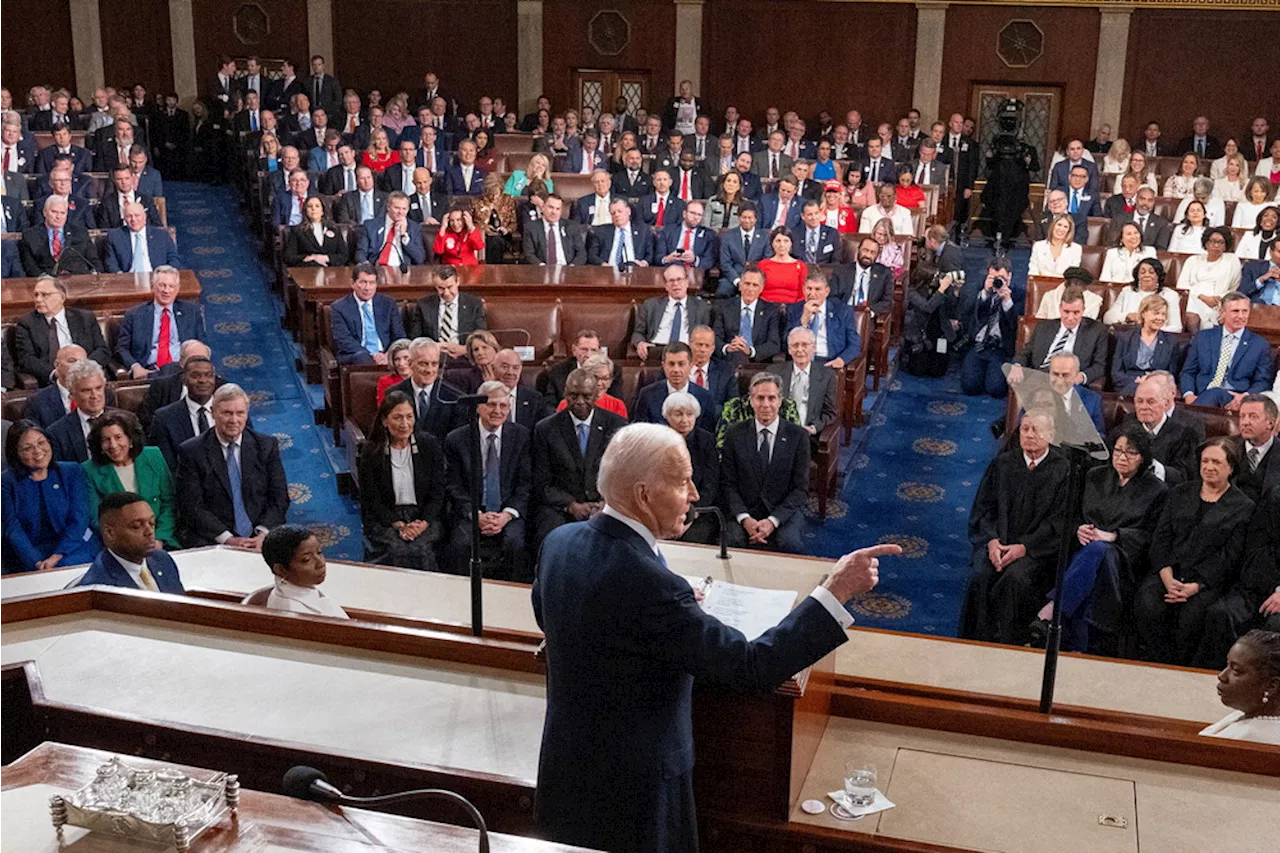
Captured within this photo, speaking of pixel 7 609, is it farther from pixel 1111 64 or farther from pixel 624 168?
pixel 1111 64

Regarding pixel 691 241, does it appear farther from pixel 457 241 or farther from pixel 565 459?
pixel 565 459

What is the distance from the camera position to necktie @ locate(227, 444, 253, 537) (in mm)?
5430

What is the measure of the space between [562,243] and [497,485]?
3.94 meters

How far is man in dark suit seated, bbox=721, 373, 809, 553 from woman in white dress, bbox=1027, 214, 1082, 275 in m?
3.87

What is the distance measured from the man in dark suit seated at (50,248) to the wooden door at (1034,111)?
392 inches

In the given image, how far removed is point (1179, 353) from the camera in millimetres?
7008

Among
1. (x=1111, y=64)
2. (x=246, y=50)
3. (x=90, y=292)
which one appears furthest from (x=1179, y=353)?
(x=246, y=50)

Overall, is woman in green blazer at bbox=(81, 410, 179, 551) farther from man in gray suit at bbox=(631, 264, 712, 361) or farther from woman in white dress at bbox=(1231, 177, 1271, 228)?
woman in white dress at bbox=(1231, 177, 1271, 228)

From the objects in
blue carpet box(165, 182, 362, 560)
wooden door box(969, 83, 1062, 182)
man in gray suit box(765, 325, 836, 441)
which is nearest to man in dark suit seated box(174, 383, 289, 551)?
blue carpet box(165, 182, 362, 560)

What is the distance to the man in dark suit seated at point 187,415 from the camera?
18.9 feet

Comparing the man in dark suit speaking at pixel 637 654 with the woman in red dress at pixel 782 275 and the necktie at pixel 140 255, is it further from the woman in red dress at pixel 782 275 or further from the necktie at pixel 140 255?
the necktie at pixel 140 255

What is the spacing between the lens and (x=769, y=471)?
5.69 m

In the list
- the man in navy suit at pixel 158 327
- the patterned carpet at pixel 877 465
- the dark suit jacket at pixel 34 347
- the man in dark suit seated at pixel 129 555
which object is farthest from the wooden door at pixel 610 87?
the man in dark suit seated at pixel 129 555

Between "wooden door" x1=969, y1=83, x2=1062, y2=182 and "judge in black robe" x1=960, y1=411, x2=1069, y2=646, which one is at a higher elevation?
"wooden door" x1=969, y1=83, x2=1062, y2=182
